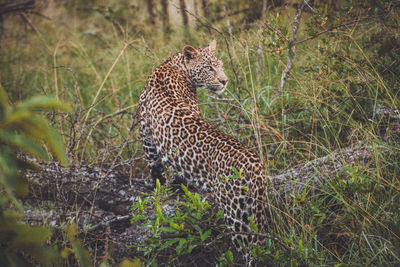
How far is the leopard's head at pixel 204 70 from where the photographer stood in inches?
192

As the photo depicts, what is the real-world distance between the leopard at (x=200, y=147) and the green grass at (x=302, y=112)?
274 mm

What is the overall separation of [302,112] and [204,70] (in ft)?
4.75

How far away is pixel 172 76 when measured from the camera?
4.72 metres

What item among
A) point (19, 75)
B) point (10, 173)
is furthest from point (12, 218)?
point (19, 75)

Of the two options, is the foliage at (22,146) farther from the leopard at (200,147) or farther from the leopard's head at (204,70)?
the leopard's head at (204,70)

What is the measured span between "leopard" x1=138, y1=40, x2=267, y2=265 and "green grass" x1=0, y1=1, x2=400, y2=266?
0.90ft

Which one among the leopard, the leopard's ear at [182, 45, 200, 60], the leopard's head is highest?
the leopard's ear at [182, 45, 200, 60]

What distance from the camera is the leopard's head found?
16.0 feet

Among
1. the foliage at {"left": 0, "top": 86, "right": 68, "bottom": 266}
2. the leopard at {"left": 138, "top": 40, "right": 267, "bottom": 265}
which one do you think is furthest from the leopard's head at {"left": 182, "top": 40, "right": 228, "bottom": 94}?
the foliage at {"left": 0, "top": 86, "right": 68, "bottom": 266}

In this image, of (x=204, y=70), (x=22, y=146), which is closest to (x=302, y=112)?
(x=204, y=70)

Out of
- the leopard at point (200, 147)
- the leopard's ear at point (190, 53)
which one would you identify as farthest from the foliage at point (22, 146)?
the leopard's ear at point (190, 53)

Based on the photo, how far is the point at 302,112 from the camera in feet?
15.1

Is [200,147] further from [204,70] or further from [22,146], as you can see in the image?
[22,146]

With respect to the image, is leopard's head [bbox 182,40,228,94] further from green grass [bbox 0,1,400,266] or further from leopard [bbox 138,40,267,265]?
green grass [bbox 0,1,400,266]
